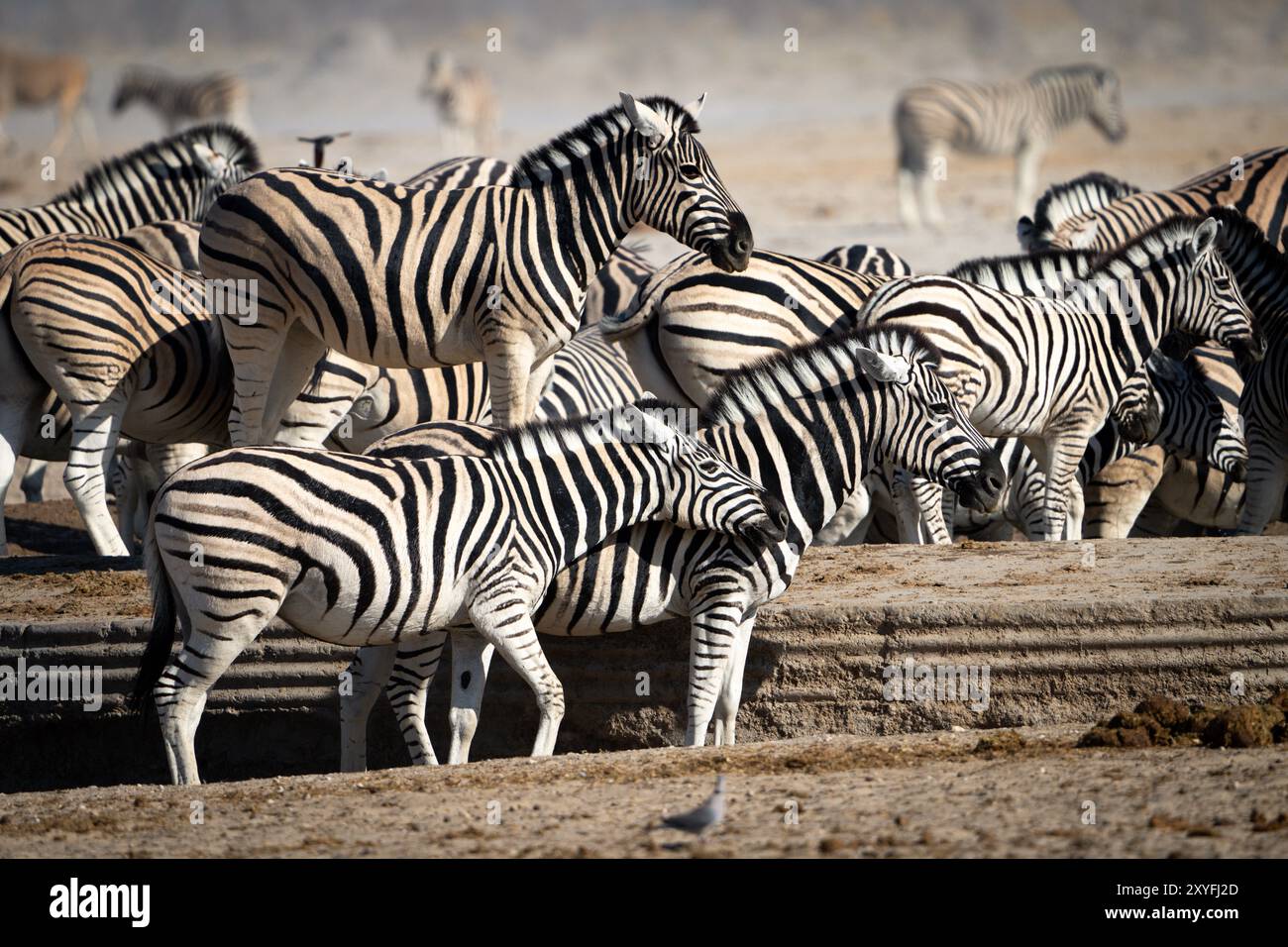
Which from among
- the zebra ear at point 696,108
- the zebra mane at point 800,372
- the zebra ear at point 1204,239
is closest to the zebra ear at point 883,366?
the zebra mane at point 800,372

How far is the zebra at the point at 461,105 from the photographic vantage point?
33.5 meters

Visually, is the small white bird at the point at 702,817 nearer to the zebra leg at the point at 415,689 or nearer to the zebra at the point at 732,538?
the zebra at the point at 732,538

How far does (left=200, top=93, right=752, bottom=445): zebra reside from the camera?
8.30 meters

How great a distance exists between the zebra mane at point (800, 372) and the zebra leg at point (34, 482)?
25.1 ft

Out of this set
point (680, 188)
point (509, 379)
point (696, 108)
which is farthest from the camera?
point (696, 108)

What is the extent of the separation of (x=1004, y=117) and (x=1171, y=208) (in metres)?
14.0

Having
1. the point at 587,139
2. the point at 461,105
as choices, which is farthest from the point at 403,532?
the point at 461,105

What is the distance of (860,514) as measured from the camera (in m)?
10.0

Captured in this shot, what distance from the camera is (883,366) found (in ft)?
23.4

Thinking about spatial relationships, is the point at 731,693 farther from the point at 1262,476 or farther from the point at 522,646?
the point at 1262,476

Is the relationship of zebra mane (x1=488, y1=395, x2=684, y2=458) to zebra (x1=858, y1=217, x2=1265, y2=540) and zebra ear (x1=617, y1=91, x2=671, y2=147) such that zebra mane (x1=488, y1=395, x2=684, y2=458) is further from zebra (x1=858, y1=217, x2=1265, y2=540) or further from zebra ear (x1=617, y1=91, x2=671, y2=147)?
zebra (x1=858, y1=217, x2=1265, y2=540)

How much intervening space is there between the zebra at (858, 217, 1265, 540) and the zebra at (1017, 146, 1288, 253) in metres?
2.45

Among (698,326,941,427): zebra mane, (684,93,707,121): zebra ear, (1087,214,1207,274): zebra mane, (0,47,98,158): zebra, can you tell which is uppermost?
(0,47,98,158): zebra

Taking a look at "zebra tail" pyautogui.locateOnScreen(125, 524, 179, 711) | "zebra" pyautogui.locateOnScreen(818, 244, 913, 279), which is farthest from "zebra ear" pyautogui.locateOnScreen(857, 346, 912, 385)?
"zebra" pyautogui.locateOnScreen(818, 244, 913, 279)
